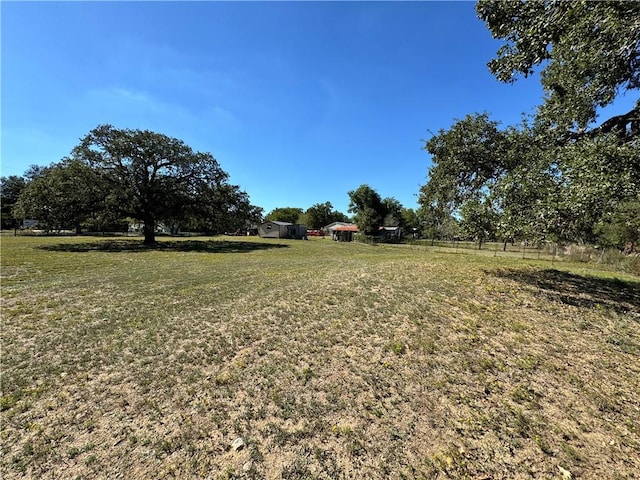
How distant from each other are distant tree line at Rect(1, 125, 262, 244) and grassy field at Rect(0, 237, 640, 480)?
17362mm

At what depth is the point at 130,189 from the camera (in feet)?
69.6

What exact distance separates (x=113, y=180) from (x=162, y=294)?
19143mm

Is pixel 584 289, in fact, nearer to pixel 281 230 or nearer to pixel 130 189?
pixel 130 189

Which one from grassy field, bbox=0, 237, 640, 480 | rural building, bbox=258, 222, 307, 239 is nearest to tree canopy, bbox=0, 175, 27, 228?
rural building, bbox=258, 222, 307, 239

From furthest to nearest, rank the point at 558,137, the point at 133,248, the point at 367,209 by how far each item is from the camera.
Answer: the point at 367,209
the point at 133,248
the point at 558,137

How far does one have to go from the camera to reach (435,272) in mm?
8867

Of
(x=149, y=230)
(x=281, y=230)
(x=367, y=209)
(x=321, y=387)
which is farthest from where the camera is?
(x=281, y=230)

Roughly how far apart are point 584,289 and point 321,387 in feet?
27.8

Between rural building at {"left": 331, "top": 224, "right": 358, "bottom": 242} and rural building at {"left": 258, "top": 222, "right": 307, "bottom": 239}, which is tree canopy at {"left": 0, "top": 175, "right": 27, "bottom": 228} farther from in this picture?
rural building at {"left": 331, "top": 224, "right": 358, "bottom": 242}

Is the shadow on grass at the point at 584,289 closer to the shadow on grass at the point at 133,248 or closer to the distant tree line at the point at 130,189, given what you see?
the shadow on grass at the point at 133,248

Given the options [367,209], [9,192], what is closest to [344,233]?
[367,209]

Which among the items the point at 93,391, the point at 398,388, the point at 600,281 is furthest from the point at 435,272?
the point at 93,391

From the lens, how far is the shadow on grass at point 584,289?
6.34 m

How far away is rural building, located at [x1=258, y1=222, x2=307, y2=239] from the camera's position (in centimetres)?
4812
